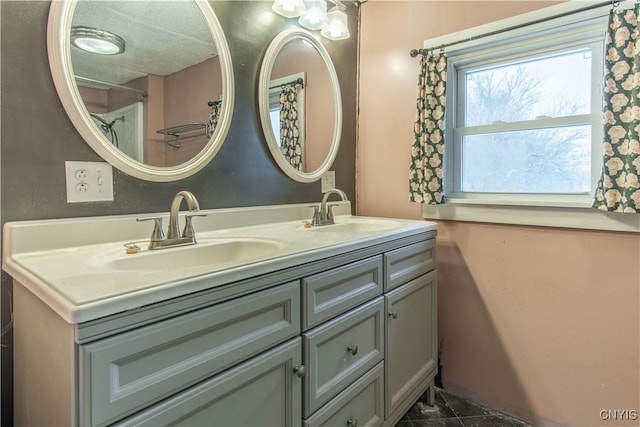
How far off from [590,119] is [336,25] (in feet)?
4.14

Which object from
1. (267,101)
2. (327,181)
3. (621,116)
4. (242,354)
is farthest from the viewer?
(327,181)

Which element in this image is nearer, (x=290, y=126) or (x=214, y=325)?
(x=214, y=325)

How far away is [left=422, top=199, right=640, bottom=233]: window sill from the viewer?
1.37 meters

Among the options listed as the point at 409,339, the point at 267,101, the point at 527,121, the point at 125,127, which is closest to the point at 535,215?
the point at 527,121

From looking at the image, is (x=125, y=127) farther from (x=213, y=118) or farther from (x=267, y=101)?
(x=267, y=101)

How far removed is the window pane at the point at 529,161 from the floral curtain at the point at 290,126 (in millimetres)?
876

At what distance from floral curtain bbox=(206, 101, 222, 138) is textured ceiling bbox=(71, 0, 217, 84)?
165 mm

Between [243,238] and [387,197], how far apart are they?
3.46ft

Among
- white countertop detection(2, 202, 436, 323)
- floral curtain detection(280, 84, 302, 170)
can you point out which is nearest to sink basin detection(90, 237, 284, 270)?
white countertop detection(2, 202, 436, 323)

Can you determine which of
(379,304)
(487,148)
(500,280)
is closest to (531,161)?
(487,148)

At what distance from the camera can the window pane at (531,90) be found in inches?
59.7

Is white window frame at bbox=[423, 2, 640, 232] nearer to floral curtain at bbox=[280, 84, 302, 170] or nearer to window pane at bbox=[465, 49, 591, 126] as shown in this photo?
window pane at bbox=[465, 49, 591, 126]

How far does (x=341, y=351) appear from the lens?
1.11 m

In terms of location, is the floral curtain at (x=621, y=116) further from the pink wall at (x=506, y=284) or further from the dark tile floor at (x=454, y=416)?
the dark tile floor at (x=454, y=416)
